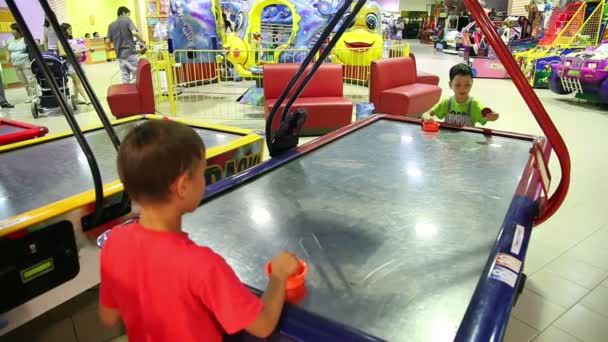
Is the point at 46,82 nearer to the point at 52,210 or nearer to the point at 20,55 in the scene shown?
the point at 20,55

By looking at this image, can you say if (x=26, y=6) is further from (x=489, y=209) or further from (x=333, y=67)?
(x=489, y=209)

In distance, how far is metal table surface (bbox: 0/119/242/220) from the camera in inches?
75.0

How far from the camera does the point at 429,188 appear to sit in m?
1.83

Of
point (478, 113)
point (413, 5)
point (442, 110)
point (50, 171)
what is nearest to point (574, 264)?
point (478, 113)

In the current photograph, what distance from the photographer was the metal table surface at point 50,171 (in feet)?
6.25

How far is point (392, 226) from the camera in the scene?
149 centimetres

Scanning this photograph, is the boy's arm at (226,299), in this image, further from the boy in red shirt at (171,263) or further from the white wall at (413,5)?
the white wall at (413,5)

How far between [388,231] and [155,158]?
2.89ft

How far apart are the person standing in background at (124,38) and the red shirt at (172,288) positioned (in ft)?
23.9

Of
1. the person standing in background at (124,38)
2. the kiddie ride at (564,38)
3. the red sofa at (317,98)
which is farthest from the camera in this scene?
the kiddie ride at (564,38)

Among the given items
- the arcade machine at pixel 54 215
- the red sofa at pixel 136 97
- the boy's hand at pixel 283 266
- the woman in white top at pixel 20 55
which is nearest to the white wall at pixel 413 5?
the woman in white top at pixel 20 55

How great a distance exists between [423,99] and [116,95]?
150 inches

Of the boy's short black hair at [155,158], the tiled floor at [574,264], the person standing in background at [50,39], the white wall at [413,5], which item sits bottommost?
the tiled floor at [574,264]

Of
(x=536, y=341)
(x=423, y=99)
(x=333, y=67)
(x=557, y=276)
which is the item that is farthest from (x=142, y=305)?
(x=423, y=99)
